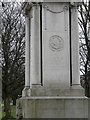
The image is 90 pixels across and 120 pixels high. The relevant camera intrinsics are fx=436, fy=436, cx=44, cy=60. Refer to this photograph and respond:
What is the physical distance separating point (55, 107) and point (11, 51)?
71.5ft

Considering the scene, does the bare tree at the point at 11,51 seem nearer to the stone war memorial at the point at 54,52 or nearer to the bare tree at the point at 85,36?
the bare tree at the point at 85,36

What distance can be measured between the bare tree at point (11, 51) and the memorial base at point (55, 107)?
1996 cm

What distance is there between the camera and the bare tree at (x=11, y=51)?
127 feet

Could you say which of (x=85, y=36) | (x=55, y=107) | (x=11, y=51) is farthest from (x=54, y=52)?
(x=11, y=51)

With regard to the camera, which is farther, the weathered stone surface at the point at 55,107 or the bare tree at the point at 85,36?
the bare tree at the point at 85,36

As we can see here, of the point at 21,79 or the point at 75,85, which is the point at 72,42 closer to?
the point at 75,85

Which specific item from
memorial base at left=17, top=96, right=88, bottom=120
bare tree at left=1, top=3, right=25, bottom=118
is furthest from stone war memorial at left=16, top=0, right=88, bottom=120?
bare tree at left=1, top=3, right=25, bottom=118

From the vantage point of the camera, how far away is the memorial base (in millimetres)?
18094

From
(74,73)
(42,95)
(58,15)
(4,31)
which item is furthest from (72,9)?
(4,31)

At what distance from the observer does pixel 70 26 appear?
775 inches

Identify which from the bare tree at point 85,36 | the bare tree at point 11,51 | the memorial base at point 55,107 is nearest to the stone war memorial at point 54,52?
the memorial base at point 55,107

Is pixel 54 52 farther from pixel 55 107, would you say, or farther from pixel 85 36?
pixel 85 36

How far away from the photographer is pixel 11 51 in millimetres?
39531

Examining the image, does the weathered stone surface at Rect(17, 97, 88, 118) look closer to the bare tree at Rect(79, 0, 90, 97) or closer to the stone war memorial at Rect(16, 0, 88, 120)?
the stone war memorial at Rect(16, 0, 88, 120)
